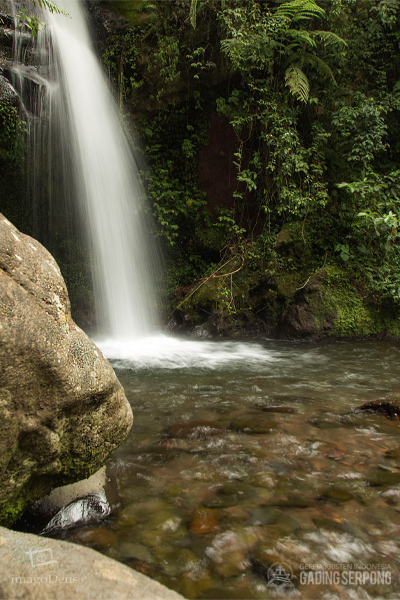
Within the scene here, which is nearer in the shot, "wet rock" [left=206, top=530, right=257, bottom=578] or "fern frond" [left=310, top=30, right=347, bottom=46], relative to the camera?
"wet rock" [left=206, top=530, right=257, bottom=578]

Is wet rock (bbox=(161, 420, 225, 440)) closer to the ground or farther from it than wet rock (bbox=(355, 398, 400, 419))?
closer to the ground

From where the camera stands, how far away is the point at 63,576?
4.26 feet

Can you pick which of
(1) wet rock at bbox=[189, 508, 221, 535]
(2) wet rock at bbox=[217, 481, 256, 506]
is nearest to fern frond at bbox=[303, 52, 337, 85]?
(2) wet rock at bbox=[217, 481, 256, 506]

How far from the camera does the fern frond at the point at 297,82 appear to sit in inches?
287

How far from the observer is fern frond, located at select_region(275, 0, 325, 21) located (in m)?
7.01

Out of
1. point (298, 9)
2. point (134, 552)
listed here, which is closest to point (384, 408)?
point (134, 552)

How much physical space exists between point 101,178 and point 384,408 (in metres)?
7.10

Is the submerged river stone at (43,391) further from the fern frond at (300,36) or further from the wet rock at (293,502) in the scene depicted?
the fern frond at (300,36)

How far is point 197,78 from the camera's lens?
26.0 feet

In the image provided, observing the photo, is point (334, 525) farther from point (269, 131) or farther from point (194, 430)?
point (269, 131)

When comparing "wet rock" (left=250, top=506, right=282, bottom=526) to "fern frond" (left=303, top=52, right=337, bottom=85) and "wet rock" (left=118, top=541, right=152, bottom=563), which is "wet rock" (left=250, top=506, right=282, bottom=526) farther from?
"fern frond" (left=303, top=52, right=337, bottom=85)

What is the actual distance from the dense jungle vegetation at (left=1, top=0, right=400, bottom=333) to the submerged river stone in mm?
5379

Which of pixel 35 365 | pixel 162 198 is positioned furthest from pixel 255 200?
pixel 35 365

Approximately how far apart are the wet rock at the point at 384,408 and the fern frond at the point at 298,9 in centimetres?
719
